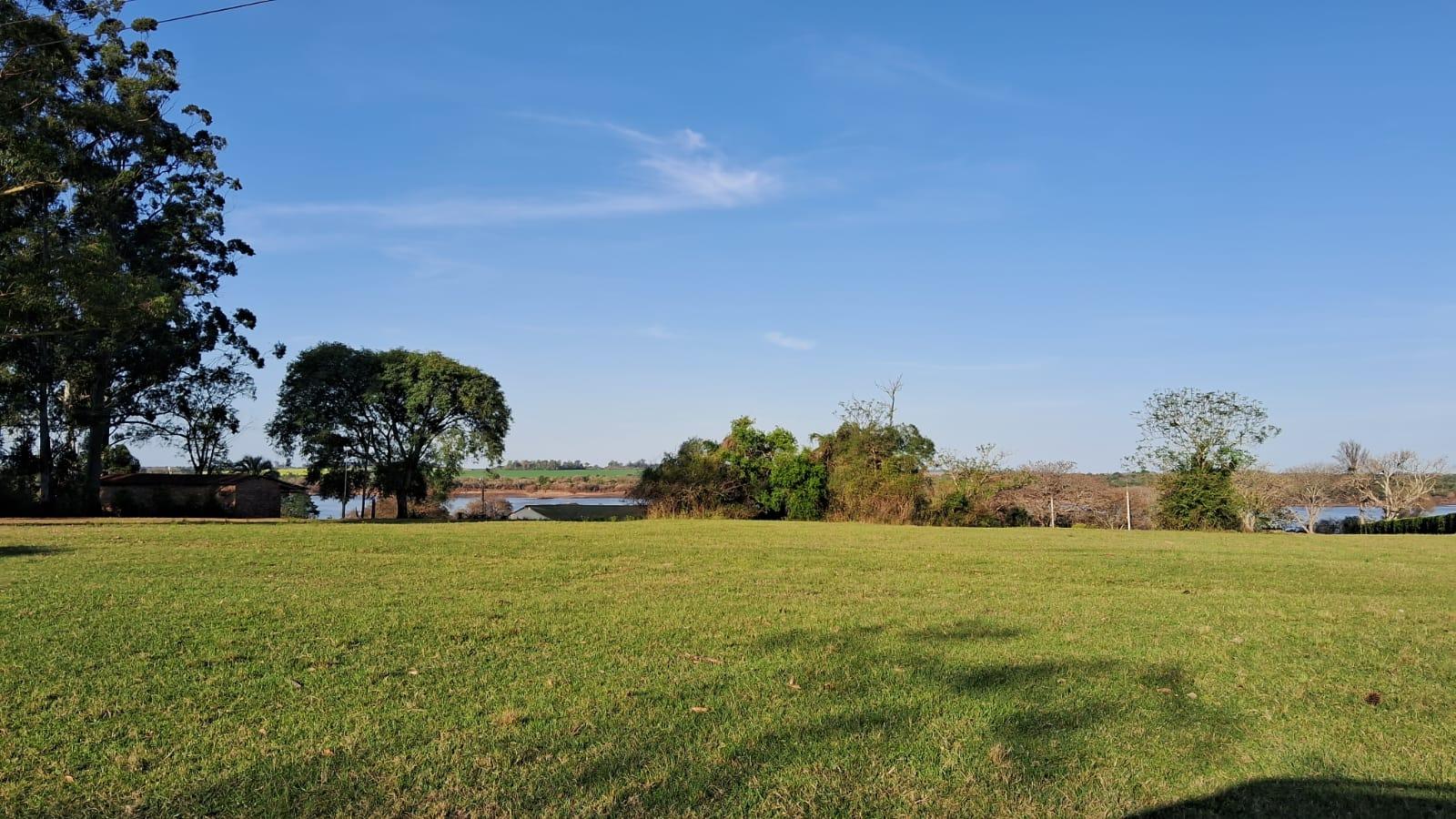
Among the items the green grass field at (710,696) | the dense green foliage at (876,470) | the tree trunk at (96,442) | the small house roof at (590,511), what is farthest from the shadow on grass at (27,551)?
the dense green foliage at (876,470)

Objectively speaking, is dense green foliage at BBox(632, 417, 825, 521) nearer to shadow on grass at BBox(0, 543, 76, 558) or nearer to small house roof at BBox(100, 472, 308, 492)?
small house roof at BBox(100, 472, 308, 492)

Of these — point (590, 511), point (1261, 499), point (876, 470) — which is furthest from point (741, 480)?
point (1261, 499)

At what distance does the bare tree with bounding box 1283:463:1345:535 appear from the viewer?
3500 cm

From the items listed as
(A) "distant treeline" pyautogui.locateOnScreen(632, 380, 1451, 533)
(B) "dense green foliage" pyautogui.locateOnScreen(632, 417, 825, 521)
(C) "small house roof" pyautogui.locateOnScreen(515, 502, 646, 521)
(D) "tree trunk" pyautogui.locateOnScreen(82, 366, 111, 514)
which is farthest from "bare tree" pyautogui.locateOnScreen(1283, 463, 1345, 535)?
(D) "tree trunk" pyautogui.locateOnScreen(82, 366, 111, 514)

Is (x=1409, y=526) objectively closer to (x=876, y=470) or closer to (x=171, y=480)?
(x=876, y=470)

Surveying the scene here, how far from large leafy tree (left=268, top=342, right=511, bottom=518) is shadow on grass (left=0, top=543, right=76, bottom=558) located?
1006 inches

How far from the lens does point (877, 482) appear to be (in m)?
31.1

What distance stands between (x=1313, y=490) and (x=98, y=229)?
4724 centimetres

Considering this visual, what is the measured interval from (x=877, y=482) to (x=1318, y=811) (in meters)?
27.9

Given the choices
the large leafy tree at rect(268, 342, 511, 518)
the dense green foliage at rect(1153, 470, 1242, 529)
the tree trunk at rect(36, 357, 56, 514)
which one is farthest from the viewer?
the large leafy tree at rect(268, 342, 511, 518)

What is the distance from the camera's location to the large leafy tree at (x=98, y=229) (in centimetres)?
1867

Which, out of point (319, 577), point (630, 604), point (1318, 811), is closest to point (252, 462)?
point (319, 577)

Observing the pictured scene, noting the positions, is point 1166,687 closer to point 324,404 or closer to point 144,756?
point 144,756

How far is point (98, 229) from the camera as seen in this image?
29094 millimetres
